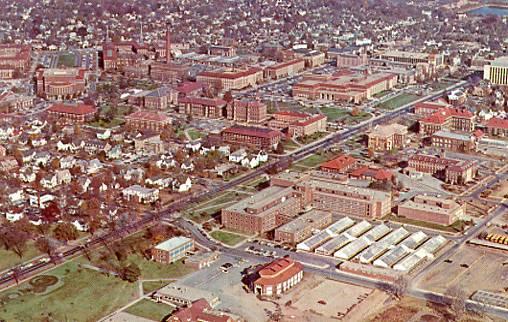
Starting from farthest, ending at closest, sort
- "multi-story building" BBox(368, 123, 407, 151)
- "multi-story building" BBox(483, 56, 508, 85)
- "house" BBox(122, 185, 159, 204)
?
"multi-story building" BBox(483, 56, 508, 85) → "multi-story building" BBox(368, 123, 407, 151) → "house" BBox(122, 185, 159, 204)

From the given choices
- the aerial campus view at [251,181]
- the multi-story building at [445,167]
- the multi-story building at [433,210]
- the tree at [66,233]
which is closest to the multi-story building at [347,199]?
the aerial campus view at [251,181]

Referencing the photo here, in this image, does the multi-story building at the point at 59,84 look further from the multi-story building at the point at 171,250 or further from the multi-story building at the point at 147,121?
the multi-story building at the point at 171,250

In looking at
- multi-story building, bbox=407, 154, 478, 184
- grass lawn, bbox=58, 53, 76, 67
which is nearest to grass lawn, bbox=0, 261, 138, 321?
multi-story building, bbox=407, 154, 478, 184

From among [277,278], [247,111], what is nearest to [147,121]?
[247,111]

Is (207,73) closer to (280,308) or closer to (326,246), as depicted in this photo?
(326,246)

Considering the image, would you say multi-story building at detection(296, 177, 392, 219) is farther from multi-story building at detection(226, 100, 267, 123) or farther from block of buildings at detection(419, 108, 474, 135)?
multi-story building at detection(226, 100, 267, 123)

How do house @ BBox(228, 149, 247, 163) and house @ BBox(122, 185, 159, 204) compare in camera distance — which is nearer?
house @ BBox(122, 185, 159, 204)

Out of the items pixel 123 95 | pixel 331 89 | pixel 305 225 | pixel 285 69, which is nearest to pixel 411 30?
pixel 285 69
